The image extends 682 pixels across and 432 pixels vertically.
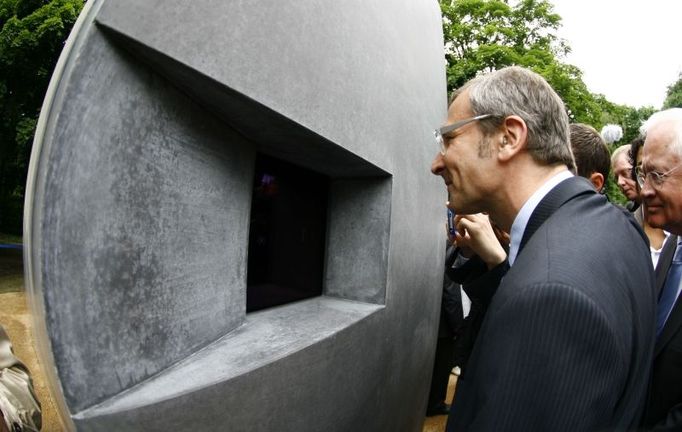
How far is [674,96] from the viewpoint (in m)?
45.9

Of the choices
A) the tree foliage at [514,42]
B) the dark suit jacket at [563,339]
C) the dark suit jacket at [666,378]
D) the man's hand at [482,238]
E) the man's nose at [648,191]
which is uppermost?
the tree foliage at [514,42]

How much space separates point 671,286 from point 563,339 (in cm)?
206

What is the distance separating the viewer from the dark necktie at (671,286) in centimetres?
270

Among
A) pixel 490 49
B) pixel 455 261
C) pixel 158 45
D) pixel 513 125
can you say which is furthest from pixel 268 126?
pixel 490 49

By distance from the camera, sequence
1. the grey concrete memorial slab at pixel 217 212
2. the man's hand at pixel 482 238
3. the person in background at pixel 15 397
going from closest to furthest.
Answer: the grey concrete memorial slab at pixel 217 212 → the person in background at pixel 15 397 → the man's hand at pixel 482 238

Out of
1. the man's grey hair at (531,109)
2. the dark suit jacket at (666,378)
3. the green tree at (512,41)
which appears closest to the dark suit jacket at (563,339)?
the man's grey hair at (531,109)

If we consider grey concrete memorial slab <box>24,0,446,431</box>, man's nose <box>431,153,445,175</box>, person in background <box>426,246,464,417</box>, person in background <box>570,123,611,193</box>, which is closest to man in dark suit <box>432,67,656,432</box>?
man's nose <box>431,153,445,175</box>

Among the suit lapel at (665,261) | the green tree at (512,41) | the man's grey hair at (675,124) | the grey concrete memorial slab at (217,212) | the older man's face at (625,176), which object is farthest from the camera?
the green tree at (512,41)

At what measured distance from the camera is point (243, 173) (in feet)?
6.43

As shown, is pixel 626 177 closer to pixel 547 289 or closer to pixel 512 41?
pixel 547 289

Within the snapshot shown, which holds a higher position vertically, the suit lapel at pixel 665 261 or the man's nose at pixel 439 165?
the man's nose at pixel 439 165

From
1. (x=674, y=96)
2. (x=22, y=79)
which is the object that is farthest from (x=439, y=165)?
(x=674, y=96)

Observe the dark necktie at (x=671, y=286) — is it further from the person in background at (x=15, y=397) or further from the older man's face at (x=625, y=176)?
the person in background at (x=15, y=397)

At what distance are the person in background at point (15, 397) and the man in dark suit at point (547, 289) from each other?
2048mm
